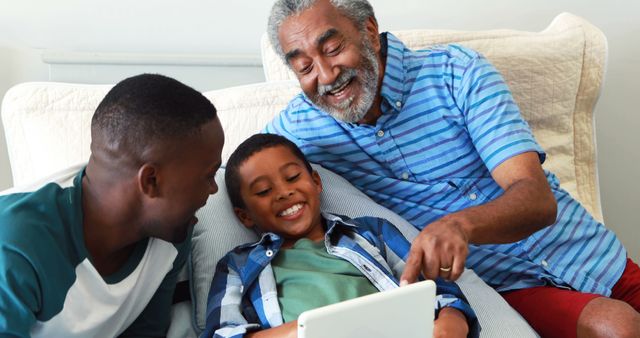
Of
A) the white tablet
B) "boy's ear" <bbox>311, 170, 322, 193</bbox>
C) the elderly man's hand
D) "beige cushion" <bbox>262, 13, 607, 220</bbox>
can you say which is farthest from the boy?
"beige cushion" <bbox>262, 13, 607, 220</bbox>

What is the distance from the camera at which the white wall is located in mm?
1843

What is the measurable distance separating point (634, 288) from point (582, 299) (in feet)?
0.63

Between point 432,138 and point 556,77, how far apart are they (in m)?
0.51

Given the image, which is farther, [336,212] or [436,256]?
[336,212]

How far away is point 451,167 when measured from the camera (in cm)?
159

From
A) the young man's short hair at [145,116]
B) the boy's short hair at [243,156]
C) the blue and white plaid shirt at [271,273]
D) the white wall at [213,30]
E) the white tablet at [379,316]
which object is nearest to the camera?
the white tablet at [379,316]

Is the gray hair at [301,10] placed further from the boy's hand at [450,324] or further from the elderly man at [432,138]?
the boy's hand at [450,324]

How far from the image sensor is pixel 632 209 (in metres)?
2.46

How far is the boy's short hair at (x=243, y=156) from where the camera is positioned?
147 cm

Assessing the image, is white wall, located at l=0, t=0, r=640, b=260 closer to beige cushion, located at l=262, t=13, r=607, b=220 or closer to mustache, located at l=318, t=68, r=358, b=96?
beige cushion, located at l=262, t=13, r=607, b=220

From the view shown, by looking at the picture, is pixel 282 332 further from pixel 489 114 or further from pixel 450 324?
pixel 489 114

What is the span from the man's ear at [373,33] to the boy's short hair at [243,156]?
12.1 inches

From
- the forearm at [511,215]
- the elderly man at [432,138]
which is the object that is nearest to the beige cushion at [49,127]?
the elderly man at [432,138]

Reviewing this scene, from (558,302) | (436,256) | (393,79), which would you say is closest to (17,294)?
(436,256)
